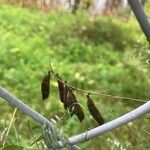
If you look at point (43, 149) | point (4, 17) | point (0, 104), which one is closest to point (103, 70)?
point (4, 17)

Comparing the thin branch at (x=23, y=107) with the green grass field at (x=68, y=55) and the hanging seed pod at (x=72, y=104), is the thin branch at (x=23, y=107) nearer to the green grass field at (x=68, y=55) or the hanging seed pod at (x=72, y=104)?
the hanging seed pod at (x=72, y=104)

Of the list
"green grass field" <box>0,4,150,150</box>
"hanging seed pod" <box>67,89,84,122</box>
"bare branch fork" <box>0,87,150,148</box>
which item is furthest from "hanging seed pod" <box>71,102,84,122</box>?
"green grass field" <box>0,4,150,150</box>

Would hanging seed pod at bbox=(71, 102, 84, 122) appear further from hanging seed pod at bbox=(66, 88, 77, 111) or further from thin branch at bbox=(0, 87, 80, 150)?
thin branch at bbox=(0, 87, 80, 150)

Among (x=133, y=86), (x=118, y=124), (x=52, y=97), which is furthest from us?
(x=133, y=86)

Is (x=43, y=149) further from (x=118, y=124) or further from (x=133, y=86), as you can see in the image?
(x=133, y=86)

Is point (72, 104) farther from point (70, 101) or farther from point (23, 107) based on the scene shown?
point (23, 107)

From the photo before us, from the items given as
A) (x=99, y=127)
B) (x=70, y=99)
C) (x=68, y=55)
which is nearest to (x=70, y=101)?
(x=70, y=99)

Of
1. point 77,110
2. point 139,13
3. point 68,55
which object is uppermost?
point 139,13

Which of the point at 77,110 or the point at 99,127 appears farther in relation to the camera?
the point at 77,110

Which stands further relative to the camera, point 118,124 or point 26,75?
→ point 26,75

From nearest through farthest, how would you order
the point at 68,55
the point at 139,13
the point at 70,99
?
the point at 139,13, the point at 70,99, the point at 68,55
